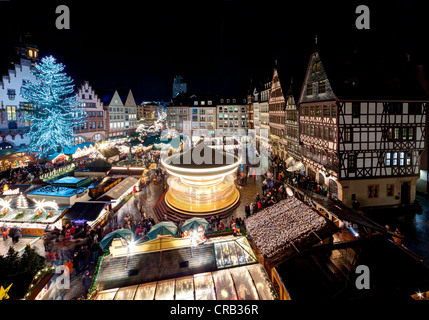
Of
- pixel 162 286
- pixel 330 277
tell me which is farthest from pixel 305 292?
pixel 162 286

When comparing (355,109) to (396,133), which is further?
(396,133)

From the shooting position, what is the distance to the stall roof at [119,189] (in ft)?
61.6

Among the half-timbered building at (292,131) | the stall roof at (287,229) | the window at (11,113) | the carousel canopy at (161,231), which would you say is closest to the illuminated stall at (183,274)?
the stall roof at (287,229)

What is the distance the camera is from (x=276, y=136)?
37.1m

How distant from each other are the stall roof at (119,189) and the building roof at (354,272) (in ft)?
50.6

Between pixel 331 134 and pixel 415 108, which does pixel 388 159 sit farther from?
pixel 331 134

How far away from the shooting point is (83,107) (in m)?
48.8

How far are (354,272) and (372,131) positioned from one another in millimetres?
15780

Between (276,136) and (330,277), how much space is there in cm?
3167

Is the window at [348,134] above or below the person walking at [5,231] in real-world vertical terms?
above

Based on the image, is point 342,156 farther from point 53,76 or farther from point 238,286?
point 53,76

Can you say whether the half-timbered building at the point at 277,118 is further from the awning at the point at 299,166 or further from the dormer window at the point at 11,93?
the dormer window at the point at 11,93

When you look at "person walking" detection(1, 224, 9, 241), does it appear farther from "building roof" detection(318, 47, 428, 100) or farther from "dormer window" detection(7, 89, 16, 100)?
"dormer window" detection(7, 89, 16, 100)

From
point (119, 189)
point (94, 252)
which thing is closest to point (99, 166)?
point (119, 189)
